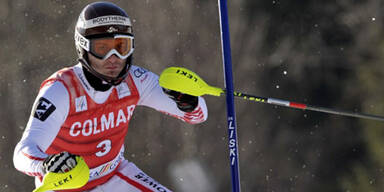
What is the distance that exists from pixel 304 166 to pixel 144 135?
2.31 metres

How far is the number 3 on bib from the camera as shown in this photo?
3.71 metres

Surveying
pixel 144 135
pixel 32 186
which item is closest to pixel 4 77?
pixel 32 186

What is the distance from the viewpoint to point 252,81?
6996 mm

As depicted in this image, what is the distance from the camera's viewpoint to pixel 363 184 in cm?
648

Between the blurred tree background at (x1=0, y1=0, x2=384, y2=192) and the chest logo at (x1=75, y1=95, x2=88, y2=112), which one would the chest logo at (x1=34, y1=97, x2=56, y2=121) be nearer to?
the chest logo at (x1=75, y1=95, x2=88, y2=112)

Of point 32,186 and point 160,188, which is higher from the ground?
point 160,188

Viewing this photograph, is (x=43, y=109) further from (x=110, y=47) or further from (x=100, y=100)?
(x=110, y=47)

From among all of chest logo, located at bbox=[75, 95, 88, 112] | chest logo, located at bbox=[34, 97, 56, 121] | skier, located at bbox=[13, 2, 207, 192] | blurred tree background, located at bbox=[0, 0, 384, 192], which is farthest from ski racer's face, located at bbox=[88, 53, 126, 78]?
blurred tree background, located at bbox=[0, 0, 384, 192]

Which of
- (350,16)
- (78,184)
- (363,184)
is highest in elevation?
(350,16)

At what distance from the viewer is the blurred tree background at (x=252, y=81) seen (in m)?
6.24

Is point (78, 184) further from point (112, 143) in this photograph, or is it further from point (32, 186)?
point (32, 186)

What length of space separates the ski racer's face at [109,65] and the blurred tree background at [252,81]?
332cm

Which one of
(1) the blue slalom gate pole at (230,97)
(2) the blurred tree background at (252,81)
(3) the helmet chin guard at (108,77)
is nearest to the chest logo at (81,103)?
(3) the helmet chin guard at (108,77)

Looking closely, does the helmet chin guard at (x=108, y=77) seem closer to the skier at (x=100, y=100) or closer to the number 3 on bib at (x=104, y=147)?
the skier at (x=100, y=100)
